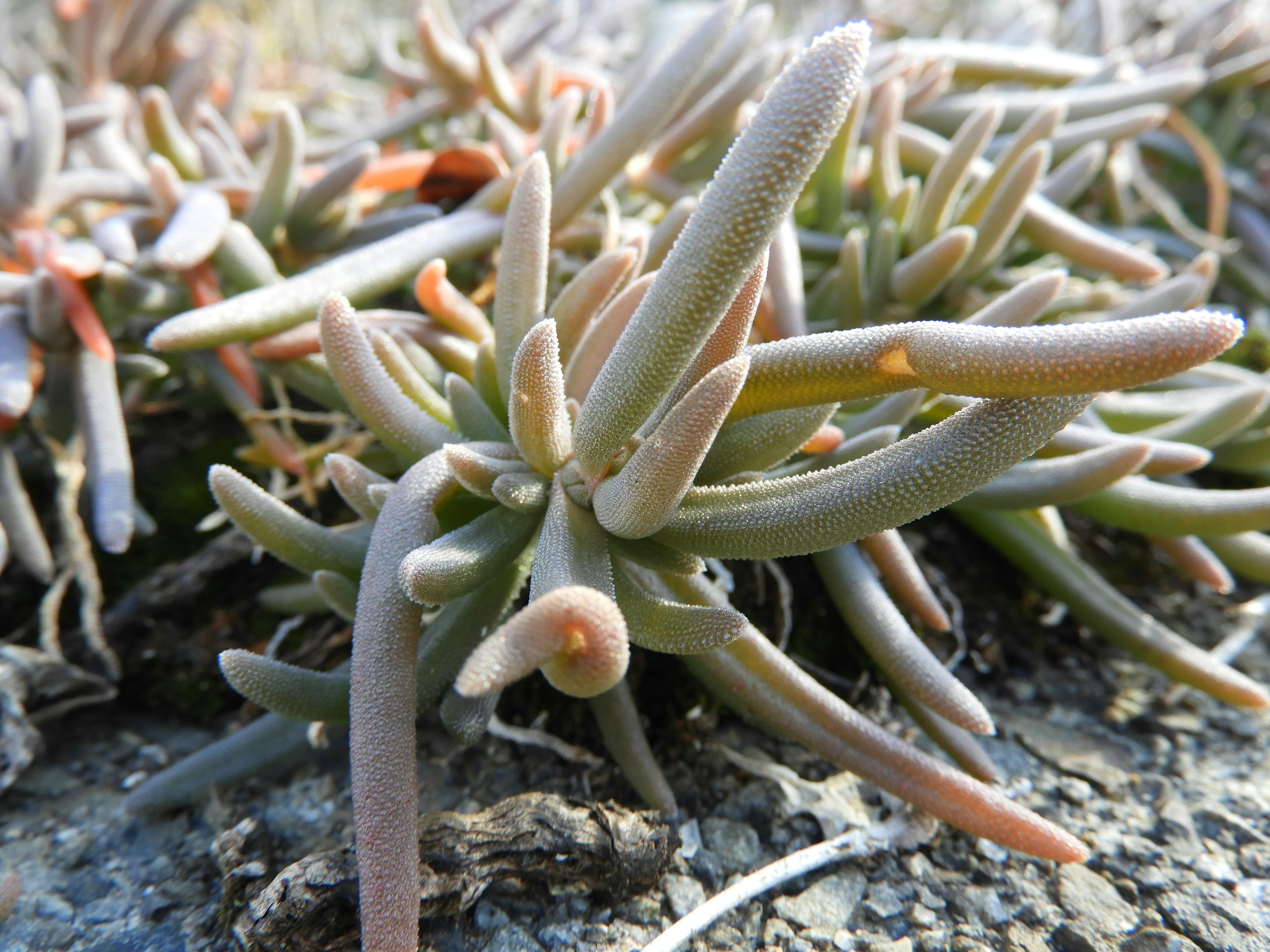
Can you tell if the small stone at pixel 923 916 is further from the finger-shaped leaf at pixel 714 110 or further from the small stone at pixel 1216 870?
the finger-shaped leaf at pixel 714 110

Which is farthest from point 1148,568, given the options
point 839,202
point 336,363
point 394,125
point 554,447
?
point 394,125

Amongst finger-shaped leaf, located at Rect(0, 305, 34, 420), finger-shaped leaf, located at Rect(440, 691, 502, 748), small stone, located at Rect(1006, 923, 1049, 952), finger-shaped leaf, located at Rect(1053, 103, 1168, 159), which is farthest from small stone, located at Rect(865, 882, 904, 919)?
finger-shaped leaf, located at Rect(1053, 103, 1168, 159)

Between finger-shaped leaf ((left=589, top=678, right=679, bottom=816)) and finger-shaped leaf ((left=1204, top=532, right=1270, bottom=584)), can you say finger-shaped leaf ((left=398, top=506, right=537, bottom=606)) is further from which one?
finger-shaped leaf ((left=1204, top=532, right=1270, bottom=584))

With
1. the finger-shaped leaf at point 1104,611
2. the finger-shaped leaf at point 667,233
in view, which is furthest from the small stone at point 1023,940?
the finger-shaped leaf at point 667,233

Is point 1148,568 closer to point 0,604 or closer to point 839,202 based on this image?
point 839,202

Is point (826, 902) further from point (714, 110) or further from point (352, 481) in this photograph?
point (714, 110)

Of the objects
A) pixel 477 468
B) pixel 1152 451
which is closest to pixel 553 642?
pixel 477 468

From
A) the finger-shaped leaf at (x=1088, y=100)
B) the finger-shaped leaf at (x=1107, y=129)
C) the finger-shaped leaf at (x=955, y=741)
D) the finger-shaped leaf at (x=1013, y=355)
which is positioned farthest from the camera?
the finger-shaped leaf at (x=1088, y=100)
